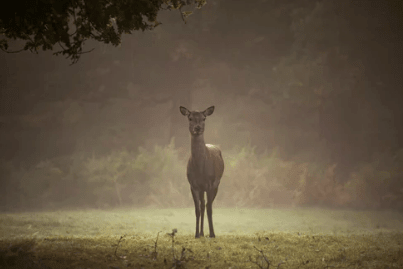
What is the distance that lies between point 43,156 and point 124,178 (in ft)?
15.7

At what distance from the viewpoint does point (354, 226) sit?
520 inches

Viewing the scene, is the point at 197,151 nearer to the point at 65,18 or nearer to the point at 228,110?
the point at 65,18

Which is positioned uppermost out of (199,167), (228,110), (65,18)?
(228,110)

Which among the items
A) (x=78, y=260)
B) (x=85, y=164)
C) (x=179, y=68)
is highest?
(x=179, y=68)

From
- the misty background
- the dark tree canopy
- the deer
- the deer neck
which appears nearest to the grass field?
the deer

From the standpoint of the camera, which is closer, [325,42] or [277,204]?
[277,204]

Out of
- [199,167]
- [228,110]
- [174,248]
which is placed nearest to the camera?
[174,248]

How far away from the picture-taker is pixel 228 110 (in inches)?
866

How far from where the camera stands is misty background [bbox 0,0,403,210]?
19188 mm

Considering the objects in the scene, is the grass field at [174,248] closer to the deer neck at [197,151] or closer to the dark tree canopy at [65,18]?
the deer neck at [197,151]

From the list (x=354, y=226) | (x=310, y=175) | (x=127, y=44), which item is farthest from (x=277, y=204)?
(x=127, y=44)

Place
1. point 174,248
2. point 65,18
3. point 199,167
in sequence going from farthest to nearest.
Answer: point 199,167, point 174,248, point 65,18

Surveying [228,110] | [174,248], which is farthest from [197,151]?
[228,110]

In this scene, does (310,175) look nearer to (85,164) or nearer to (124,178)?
(124,178)
